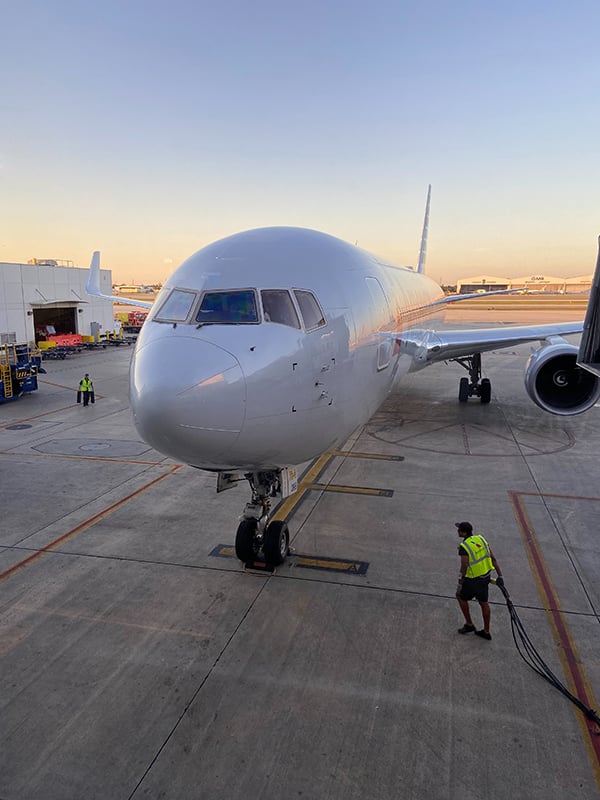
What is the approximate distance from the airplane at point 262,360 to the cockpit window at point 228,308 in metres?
0.01

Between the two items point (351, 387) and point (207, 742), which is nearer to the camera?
point (207, 742)

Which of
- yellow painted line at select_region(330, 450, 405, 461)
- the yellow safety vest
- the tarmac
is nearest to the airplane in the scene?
the tarmac

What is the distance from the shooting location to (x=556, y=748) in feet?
16.4

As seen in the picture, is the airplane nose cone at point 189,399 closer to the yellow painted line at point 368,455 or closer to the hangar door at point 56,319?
the yellow painted line at point 368,455

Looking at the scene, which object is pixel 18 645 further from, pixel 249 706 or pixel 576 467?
pixel 576 467

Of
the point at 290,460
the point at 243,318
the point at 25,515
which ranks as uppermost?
the point at 243,318

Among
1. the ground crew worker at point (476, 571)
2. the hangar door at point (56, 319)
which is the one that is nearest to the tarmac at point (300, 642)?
the ground crew worker at point (476, 571)

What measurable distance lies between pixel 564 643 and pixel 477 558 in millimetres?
1423

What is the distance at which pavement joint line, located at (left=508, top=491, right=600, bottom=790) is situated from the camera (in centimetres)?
512

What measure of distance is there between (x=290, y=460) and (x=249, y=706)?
8.54 feet

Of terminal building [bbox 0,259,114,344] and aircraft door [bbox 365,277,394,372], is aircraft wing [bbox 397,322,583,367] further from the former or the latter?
terminal building [bbox 0,259,114,344]

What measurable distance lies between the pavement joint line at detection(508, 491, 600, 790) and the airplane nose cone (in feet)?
14.2

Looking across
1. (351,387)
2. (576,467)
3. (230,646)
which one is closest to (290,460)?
(351,387)

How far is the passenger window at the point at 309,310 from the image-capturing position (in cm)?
648
